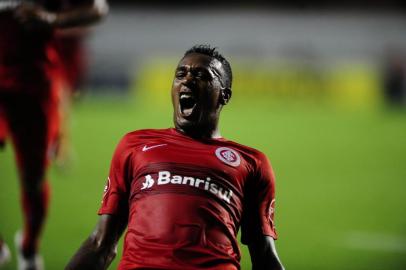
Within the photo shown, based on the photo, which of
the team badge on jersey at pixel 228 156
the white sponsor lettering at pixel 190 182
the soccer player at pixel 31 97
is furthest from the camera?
the soccer player at pixel 31 97

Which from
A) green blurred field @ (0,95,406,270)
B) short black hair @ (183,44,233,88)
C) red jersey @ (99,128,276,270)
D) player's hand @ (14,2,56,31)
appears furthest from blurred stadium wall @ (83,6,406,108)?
red jersey @ (99,128,276,270)

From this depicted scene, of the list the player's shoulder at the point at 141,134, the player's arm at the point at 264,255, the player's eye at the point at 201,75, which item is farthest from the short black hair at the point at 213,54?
the player's arm at the point at 264,255

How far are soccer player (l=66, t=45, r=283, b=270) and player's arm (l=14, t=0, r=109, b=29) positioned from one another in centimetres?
138

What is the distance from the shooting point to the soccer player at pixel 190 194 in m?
2.79

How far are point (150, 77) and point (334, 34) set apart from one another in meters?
7.25

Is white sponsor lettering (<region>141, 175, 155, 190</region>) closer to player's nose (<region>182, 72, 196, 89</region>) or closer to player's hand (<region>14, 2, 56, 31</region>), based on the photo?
player's nose (<region>182, 72, 196, 89</region>)

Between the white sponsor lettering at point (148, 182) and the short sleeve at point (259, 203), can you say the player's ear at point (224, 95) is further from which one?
the white sponsor lettering at point (148, 182)

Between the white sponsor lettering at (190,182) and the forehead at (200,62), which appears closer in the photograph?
the white sponsor lettering at (190,182)

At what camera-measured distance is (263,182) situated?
307 centimetres

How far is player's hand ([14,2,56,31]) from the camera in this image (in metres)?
4.24

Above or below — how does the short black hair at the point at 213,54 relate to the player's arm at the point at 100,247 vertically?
above

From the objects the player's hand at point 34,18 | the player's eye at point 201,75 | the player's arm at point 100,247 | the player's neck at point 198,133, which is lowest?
the player's arm at point 100,247

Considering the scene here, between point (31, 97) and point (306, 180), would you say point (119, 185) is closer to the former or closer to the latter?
point (31, 97)

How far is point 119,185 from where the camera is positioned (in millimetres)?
3043
